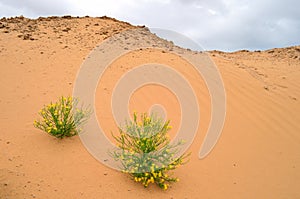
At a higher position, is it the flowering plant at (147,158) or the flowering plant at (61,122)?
the flowering plant at (61,122)

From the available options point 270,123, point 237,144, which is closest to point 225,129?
point 237,144

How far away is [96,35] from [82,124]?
6855 millimetres

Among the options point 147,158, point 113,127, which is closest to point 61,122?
point 113,127

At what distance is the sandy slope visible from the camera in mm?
4031

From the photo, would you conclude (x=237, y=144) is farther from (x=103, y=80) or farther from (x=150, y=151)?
(x=103, y=80)

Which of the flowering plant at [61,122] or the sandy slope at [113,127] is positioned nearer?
the sandy slope at [113,127]

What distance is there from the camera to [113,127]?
221 inches

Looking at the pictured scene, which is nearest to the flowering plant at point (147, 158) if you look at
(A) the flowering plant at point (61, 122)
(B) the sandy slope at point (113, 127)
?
(B) the sandy slope at point (113, 127)

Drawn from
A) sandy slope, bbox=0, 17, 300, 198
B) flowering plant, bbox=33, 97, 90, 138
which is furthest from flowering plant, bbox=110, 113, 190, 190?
flowering plant, bbox=33, 97, 90, 138

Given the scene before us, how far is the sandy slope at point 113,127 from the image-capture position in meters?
4.03

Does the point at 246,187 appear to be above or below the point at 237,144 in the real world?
below

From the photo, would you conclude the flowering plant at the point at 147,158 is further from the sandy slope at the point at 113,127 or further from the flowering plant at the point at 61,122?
the flowering plant at the point at 61,122

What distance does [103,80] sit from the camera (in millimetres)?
7902

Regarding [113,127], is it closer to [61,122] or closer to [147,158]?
[61,122]
